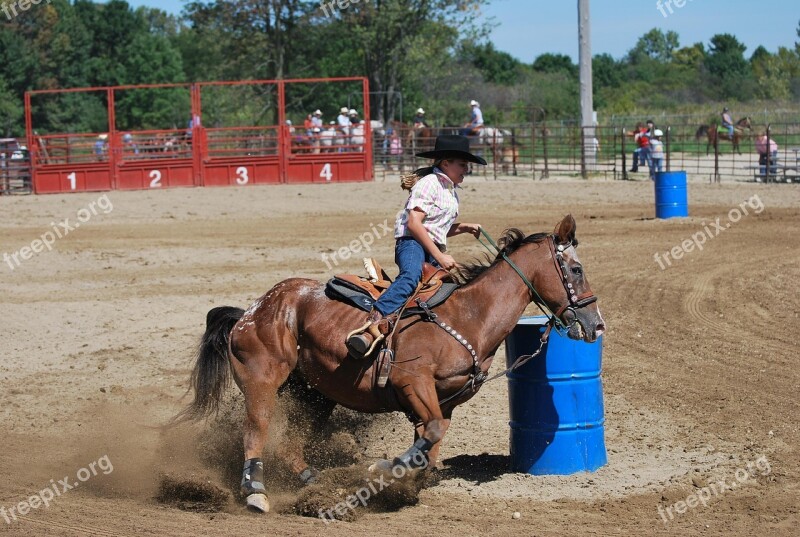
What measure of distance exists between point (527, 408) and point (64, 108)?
50.9 m

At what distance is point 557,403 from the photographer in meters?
7.03

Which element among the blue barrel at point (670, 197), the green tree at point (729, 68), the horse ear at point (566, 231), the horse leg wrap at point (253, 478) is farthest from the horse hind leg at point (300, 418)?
the green tree at point (729, 68)

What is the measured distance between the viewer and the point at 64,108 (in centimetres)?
5366

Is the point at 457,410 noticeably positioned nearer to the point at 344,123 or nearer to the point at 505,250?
the point at 505,250

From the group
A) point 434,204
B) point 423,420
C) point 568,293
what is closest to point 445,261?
point 434,204

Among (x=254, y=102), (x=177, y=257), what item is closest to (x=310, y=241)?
(x=177, y=257)

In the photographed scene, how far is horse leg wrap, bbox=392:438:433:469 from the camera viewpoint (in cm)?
623

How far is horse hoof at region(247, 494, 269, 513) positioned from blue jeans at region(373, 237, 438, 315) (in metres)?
1.38

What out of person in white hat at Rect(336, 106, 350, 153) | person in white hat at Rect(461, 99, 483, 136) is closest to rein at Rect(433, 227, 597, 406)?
person in white hat at Rect(336, 106, 350, 153)

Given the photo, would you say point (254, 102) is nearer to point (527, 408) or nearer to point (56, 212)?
point (56, 212)

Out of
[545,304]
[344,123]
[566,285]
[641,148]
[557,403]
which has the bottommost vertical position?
[557,403]

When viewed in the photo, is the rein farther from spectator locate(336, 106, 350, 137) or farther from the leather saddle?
spectator locate(336, 106, 350, 137)

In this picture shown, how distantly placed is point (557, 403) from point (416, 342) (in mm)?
1202

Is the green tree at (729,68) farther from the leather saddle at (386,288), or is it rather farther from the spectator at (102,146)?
the leather saddle at (386,288)
